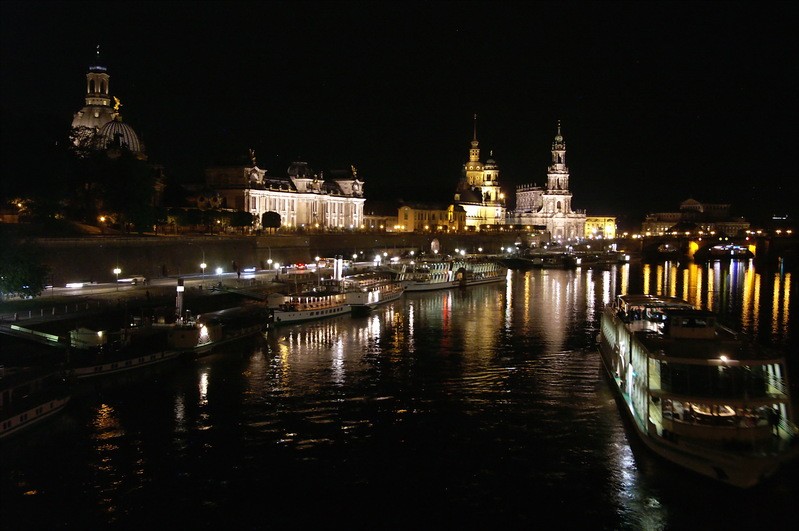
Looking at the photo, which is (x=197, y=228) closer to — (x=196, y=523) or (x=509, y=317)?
(x=509, y=317)

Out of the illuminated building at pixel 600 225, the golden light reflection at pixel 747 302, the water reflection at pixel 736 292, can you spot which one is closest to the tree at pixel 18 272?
the water reflection at pixel 736 292

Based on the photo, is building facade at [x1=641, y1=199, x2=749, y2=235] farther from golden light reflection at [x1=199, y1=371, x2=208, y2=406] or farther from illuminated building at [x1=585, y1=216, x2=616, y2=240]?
golden light reflection at [x1=199, y1=371, x2=208, y2=406]

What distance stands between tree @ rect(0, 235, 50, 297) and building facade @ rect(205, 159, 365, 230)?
49661 mm

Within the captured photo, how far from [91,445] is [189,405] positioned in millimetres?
4196

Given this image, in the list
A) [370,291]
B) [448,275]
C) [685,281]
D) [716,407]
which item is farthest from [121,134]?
[716,407]

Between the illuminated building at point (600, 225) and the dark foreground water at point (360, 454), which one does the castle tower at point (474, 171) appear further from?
A: the dark foreground water at point (360, 454)

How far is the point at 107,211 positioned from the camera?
55812 millimetres

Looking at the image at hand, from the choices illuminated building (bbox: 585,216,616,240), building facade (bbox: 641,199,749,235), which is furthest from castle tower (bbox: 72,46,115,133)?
building facade (bbox: 641,199,749,235)

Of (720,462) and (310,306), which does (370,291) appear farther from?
(720,462)

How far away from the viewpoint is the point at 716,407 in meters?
17.5

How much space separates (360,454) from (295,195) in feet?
251

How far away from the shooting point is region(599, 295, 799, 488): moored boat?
656 inches

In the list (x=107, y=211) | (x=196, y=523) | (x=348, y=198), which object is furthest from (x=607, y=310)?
(x=348, y=198)

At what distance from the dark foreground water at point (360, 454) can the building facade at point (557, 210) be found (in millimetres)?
127400
